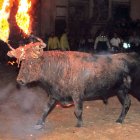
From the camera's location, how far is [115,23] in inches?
995

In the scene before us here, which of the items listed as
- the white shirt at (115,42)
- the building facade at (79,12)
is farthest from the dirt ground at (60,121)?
the building facade at (79,12)

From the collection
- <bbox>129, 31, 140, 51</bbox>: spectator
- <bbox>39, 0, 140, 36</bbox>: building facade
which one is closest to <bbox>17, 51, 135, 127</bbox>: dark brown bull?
<bbox>129, 31, 140, 51</bbox>: spectator

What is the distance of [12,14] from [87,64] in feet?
50.3

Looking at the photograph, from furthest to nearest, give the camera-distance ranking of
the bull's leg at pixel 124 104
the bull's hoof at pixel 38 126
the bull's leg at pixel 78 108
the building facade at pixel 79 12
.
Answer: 1. the building facade at pixel 79 12
2. the bull's leg at pixel 124 104
3. the bull's hoof at pixel 38 126
4. the bull's leg at pixel 78 108

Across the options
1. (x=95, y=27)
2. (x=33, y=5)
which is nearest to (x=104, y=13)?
(x=95, y=27)

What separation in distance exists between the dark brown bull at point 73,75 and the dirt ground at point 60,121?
37cm

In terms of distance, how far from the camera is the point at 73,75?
334 inches

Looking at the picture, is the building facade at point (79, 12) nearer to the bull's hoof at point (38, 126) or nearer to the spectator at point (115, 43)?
the spectator at point (115, 43)

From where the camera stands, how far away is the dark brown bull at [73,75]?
8.30 m

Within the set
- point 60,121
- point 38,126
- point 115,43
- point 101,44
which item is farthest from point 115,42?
point 38,126

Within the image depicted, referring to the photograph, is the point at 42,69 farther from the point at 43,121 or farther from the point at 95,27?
the point at 95,27

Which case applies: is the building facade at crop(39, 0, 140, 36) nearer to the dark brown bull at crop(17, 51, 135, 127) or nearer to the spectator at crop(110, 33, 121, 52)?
the spectator at crop(110, 33, 121, 52)


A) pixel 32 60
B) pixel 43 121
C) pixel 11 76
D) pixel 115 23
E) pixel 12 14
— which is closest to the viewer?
pixel 32 60

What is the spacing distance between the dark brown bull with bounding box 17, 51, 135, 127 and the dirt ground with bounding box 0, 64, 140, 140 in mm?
368
